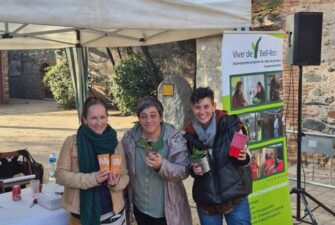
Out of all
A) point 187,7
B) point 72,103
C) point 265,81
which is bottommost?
point 72,103

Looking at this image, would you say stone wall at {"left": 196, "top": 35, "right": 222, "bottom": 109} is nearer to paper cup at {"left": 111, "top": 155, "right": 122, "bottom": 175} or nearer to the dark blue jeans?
the dark blue jeans

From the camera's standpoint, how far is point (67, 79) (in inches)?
637

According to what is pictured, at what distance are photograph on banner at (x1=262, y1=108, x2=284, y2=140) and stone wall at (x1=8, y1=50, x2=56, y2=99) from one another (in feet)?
55.2

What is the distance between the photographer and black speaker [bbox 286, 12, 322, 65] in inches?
187

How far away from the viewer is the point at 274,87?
439cm

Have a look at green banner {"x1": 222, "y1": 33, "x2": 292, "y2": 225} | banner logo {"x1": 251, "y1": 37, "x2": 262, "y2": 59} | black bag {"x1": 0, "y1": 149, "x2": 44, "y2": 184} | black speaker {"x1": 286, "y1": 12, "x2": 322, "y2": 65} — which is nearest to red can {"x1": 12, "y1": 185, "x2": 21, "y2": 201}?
black bag {"x1": 0, "y1": 149, "x2": 44, "y2": 184}

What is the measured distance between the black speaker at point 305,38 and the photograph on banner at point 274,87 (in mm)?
483

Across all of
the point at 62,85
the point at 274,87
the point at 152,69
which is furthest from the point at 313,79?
the point at 62,85

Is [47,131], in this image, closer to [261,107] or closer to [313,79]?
[313,79]

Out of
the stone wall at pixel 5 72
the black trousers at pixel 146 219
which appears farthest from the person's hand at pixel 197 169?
the stone wall at pixel 5 72

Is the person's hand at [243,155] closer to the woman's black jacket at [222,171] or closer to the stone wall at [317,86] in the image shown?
the woman's black jacket at [222,171]

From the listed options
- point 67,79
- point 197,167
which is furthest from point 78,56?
point 67,79

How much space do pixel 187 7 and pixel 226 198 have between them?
62.0 inches

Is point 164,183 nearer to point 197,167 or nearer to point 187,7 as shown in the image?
point 197,167
